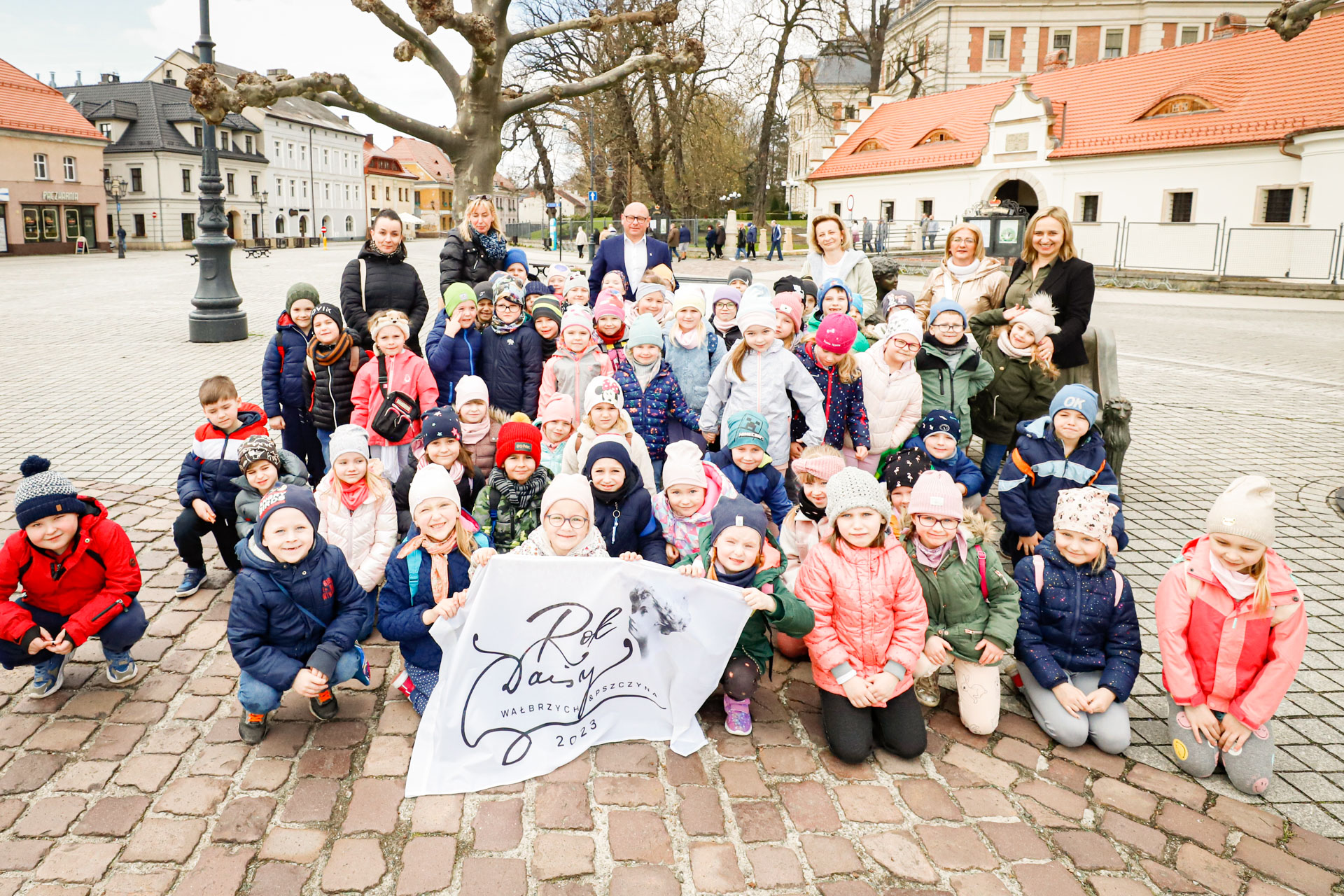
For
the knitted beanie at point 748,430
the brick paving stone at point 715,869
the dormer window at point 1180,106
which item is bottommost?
the brick paving stone at point 715,869

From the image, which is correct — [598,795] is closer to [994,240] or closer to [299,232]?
[994,240]

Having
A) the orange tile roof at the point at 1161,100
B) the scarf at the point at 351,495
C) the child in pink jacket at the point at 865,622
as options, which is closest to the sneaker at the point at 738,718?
the child in pink jacket at the point at 865,622

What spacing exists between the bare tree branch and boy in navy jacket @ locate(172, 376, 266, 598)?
6995 mm

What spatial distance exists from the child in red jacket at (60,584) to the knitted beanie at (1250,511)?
538cm

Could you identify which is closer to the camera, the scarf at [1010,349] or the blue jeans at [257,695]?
the blue jeans at [257,695]

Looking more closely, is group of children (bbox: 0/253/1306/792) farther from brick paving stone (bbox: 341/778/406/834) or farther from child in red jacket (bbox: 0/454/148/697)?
brick paving stone (bbox: 341/778/406/834)

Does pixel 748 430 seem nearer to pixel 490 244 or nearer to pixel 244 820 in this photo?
pixel 244 820

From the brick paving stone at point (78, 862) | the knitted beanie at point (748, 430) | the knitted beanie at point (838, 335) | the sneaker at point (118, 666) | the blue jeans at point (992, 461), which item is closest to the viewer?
the brick paving stone at point (78, 862)

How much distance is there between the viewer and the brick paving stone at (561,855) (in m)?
3.22

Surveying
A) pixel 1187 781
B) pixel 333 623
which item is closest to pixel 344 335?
pixel 333 623

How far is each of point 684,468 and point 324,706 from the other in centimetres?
218

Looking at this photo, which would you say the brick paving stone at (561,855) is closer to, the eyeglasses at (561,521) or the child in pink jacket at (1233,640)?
the eyeglasses at (561,521)

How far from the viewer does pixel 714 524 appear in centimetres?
439

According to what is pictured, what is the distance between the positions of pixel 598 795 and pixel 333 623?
1557 mm
